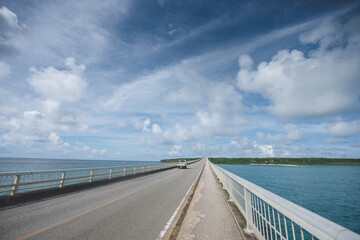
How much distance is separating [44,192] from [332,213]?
22.4 m

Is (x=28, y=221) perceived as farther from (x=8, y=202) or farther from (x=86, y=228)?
(x=8, y=202)

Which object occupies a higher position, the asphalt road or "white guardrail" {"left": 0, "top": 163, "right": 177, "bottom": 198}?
"white guardrail" {"left": 0, "top": 163, "right": 177, "bottom": 198}

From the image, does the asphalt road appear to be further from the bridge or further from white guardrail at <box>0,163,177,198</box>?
white guardrail at <box>0,163,177,198</box>

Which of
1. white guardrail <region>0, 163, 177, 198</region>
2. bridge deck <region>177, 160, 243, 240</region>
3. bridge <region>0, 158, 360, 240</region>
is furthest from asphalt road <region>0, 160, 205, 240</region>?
white guardrail <region>0, 163, 177, 198</region>

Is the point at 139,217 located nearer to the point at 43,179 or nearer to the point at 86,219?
the point at 86,219

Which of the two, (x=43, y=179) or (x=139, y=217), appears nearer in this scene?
(x=139, y=217)

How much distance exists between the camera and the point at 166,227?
543 centimetres

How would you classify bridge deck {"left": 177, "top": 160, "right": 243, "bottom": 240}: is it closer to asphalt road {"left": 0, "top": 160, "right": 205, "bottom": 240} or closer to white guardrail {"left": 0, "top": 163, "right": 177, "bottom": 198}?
asphalt road {"left": 0, "top": 160, "right": 205, "bottom": 240}

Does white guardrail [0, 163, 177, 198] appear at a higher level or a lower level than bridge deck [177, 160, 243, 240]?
higher

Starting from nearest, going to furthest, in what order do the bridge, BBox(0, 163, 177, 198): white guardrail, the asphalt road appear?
1. the bridge
2. the asphalt road
3. BBox(0, 163, 177, 198): white guardrail

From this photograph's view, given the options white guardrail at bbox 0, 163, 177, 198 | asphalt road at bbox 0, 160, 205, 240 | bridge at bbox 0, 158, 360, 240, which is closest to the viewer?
bridge at bbox 0, 158, 360, 240

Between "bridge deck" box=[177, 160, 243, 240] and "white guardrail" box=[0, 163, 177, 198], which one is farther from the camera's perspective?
"white guardrail" box=[0, 163, 177, 198]

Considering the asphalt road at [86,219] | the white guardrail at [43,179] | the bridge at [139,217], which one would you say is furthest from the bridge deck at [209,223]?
the white guardrail at [43,179]

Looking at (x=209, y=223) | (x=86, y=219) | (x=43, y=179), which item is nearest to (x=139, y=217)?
(x=86, y=219)
